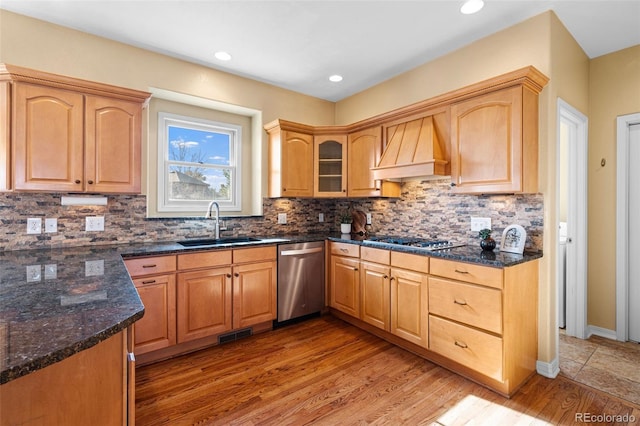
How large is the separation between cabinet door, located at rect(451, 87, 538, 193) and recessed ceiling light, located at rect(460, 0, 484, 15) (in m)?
0.64

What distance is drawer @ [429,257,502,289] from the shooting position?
6.91 ft

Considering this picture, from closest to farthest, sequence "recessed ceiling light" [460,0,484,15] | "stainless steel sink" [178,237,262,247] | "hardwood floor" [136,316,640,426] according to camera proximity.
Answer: "hardwood floor" [136,316,640,426] < "recessed ceiling light" [460,0,484,15] < "stainless steel sink" [178,237,262,247]

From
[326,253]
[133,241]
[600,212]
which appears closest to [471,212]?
[600,212]

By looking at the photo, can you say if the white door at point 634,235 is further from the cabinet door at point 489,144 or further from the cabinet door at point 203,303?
the cabinet door at point 203,303

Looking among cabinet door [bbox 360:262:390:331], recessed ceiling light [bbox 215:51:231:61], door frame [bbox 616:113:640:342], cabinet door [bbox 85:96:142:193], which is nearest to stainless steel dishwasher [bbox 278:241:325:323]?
cabinet door [bbox 360:262:390:331]

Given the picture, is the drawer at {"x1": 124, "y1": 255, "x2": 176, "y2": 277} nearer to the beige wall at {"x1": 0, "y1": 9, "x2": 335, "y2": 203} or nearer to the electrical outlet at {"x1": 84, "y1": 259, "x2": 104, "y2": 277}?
the electrical outlet at {"x1": 84, "y1": 259, "x2": 104, "y2": 277}

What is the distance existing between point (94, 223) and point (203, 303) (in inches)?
46.8

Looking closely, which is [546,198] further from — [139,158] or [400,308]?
[139,158]

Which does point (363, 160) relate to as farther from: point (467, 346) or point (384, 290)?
point (467, 346)

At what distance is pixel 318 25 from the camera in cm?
256

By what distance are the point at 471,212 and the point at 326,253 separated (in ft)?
5.23

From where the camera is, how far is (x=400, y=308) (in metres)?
2.76

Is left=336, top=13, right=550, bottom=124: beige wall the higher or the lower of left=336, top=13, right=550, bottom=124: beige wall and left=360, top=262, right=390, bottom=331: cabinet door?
the higher

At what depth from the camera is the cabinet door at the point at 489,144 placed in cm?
228
